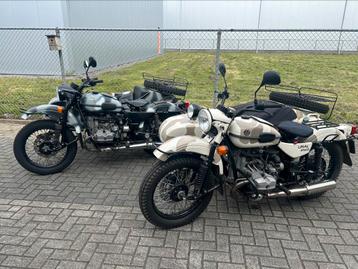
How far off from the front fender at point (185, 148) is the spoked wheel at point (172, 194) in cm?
8

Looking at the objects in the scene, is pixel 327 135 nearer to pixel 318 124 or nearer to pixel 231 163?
pixel 318 124

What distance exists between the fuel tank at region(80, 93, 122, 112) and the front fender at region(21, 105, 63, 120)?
0.99 feet

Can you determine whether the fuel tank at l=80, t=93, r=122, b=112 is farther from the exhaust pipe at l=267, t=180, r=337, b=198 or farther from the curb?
the curb

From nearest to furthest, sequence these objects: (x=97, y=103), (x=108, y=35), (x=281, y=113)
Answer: (x=281, y=113), (x=97, y=103), (x=108, y=35)

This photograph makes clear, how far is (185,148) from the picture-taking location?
2.88 m

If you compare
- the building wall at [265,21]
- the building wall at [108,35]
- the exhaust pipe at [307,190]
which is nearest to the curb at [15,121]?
the building wall at [108,35]

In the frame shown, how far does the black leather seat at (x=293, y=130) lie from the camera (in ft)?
9.86

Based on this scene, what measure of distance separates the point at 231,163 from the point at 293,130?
0.65 metres

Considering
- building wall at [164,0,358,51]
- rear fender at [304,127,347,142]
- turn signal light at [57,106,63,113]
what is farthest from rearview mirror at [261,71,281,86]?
building wall at [164,0,358,51]

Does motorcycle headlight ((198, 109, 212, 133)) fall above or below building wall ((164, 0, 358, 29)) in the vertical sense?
below

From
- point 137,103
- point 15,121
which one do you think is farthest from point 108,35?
point 137,103

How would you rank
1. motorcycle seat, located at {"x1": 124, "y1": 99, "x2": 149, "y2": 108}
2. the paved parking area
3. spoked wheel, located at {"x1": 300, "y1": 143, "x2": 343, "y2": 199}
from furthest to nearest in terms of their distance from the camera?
motorcycle seat, located at {"x1": 124, "y1": 99, "x2": 149, "y2": 108} → spoked wheel, located at {"x1": 300, "y1": 143, "x2": 343, "y2": 199} → the paved parking area

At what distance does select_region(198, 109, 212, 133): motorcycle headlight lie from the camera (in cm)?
283

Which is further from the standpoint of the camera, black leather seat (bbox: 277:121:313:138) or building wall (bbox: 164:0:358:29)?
building wall (bbox: 164:0:358:29)
